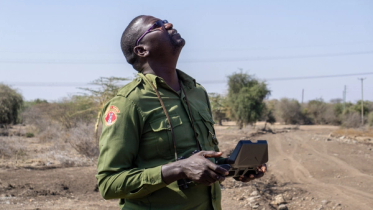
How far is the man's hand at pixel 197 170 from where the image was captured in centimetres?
167

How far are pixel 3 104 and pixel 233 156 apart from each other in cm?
2101

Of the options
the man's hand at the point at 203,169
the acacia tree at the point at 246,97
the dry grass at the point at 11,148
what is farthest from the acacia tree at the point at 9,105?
the man's hand at the point at 203,169

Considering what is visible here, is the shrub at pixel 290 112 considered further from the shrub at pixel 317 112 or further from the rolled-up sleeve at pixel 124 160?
the rolled-up sleeve at pixel 124 160

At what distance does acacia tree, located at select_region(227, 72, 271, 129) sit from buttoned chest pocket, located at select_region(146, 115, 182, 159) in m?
33.7

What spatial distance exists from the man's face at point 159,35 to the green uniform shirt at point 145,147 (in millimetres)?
201

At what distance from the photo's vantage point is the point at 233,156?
1.99 meters

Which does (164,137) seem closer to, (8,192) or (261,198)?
(261,198)

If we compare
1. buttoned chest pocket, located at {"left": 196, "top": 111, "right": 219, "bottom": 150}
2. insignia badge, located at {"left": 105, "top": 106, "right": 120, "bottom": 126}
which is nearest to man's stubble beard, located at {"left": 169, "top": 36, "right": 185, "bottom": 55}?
buttoned chest pocket, located at {"left": 196, "top": 111, "right": 219, "bottom": 150}

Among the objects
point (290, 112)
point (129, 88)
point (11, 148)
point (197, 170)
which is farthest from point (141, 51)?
point (290, 112)

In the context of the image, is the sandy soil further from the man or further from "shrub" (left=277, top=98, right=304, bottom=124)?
"shrub" (left=277, top=98, right=304, bottom=124)

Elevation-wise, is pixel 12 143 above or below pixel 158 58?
below

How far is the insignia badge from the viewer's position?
6.05ft

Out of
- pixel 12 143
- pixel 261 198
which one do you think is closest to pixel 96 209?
pixel 261 198

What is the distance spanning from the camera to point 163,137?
188 centimetres
